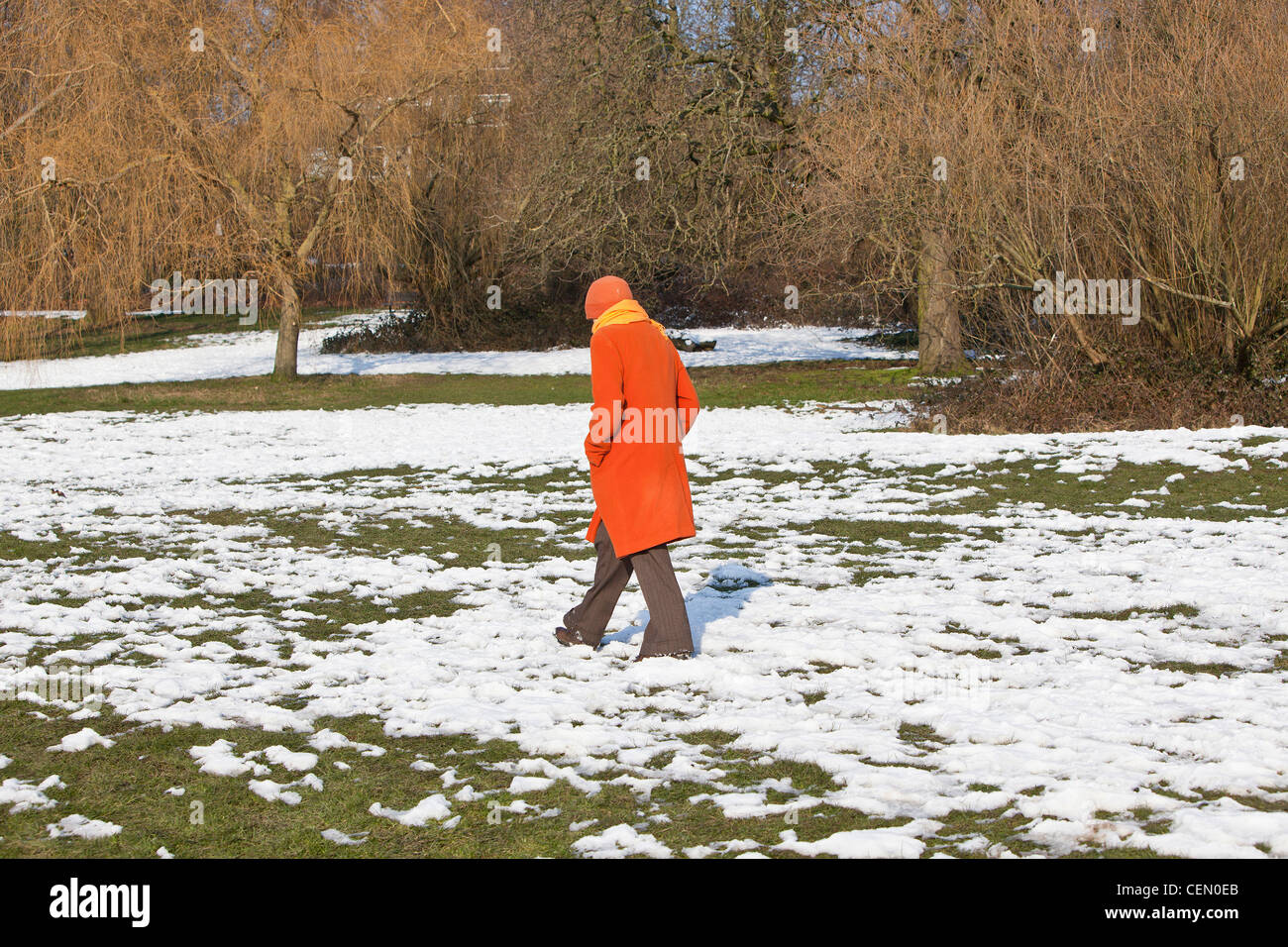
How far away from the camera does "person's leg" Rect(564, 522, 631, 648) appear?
6254mm

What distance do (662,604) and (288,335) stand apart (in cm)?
1877

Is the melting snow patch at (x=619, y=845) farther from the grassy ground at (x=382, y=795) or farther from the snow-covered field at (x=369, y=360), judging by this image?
the snow-covered field at (x=369, y=360)

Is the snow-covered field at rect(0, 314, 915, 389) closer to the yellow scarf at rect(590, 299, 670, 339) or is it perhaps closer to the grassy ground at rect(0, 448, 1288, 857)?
the yellow scarf at rect(590, 299, 670, 339)

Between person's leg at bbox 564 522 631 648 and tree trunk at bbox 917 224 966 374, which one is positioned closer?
person's leg at bbox 564 522 631 648

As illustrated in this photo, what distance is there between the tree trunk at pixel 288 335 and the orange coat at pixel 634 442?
16.7 m

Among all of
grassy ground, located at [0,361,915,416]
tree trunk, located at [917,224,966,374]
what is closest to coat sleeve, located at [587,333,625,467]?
grassy ground, located at [0,361,915,416]

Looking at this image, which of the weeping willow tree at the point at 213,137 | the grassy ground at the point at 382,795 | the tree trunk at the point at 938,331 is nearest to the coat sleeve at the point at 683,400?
the grassy ground at the point at 382,795

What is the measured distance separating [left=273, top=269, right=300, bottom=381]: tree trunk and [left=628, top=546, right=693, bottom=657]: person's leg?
16.9m

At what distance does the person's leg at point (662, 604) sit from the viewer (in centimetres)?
602

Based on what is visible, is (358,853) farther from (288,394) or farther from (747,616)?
(288,394)

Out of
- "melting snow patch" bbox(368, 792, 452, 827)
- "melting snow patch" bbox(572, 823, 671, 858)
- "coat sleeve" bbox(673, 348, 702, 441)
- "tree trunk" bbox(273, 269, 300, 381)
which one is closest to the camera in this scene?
"melting snow patch" bbox(572, 823, 671, 858)

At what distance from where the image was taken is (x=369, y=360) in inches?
1201

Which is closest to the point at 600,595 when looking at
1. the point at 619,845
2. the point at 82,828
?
the point at 619,845

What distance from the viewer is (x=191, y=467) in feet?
43.8
